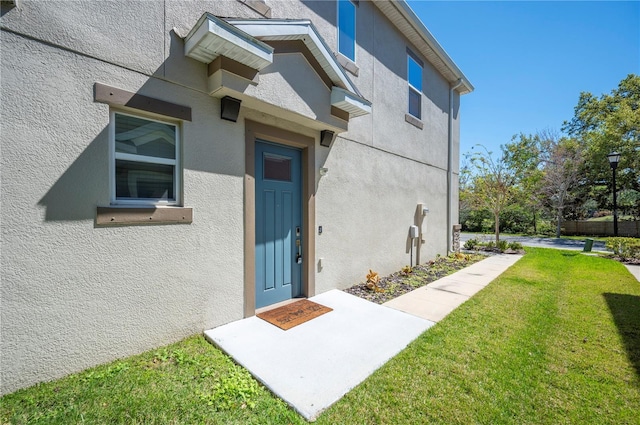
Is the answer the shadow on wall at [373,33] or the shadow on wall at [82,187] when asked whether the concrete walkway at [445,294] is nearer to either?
the shadow on wall at [82,187]

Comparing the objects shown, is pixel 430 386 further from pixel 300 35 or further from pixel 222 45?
pixel 300 35

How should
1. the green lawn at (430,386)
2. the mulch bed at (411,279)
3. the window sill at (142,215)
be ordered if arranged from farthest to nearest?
the mulch bed at (411,279), the window sill at (142,215), the green lawn at (430,386)

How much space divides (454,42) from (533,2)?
254cm

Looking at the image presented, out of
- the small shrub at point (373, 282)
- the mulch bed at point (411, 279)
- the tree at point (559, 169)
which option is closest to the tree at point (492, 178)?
the mulch bed at point (411, 279)

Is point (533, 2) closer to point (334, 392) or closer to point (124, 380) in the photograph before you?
point (334, 392)

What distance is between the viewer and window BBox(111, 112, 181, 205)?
312cm

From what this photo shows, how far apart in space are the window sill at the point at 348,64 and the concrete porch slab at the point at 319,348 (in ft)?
16.4

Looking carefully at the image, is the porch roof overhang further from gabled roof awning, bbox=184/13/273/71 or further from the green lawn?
the green lawn

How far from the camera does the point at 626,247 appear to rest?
10172 mm

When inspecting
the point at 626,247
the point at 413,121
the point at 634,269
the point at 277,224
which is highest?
the point at 413,121

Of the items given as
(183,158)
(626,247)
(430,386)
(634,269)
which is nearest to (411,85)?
(183,158)

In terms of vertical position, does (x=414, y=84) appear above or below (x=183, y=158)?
above

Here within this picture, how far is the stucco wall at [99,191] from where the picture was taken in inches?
98.0

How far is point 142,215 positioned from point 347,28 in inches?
225
